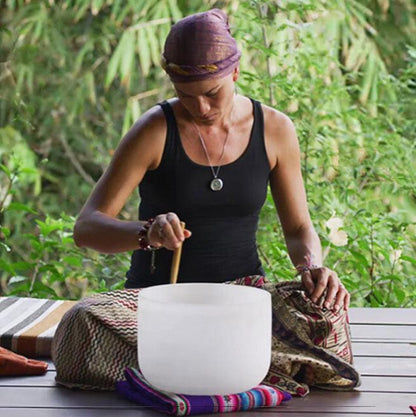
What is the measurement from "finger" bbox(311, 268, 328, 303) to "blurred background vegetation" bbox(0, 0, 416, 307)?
3.12ft

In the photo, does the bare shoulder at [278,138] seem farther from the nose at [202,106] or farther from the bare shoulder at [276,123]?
the nose at [202,106]

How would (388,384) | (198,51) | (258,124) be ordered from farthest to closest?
1. (258,124)
2. (198,51)
3. (388,384)

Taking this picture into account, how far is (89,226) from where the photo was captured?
1955 mm

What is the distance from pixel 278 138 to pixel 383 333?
507 mm

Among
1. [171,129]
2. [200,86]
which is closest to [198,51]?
[200,86]

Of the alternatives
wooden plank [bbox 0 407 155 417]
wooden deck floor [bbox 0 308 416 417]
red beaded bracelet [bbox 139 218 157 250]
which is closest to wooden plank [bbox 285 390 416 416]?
wooden deck floor [bbox 0 308 416 417]

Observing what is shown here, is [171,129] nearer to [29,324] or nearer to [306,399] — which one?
[29,324]

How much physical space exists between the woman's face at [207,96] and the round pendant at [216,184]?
135mm

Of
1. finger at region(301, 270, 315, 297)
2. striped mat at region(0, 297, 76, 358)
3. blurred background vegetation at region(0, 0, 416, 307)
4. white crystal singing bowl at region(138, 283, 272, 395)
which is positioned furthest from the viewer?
blurred background vegetation at region(0, 0, 416, 307)

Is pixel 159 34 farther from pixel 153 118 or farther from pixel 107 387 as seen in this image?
pixel 107 387

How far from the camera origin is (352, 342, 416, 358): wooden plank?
1860mm

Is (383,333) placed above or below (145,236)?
below

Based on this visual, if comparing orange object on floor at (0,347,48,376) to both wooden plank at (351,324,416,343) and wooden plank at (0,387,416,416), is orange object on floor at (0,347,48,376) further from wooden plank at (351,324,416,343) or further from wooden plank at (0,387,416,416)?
wooden plank at (351,324,416,343)

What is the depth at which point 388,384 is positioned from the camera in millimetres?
1635
